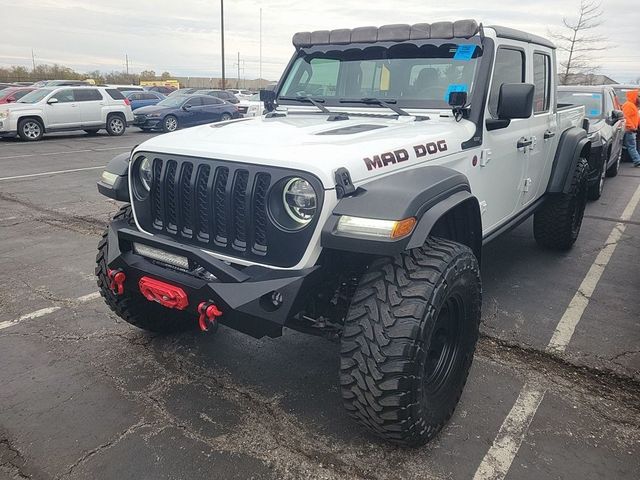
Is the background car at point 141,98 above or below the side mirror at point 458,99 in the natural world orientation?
below

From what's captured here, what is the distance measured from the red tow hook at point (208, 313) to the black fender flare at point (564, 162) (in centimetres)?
372

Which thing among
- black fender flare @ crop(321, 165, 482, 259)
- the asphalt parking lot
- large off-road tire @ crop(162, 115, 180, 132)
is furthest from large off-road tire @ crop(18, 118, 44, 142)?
black fender flare @ crop(321, 165, 482, 259)

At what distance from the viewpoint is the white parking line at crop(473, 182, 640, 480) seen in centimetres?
248

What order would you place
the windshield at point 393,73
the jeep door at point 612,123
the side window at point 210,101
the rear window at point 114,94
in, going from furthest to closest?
the side window at point 210,101, the rear window at point 114,94, the jeep door at point 612,123, the windshield at point 393,73

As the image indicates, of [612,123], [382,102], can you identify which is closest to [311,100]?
[382,102]

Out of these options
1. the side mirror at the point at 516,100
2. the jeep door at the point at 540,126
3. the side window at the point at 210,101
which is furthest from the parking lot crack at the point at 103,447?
the side window at the point at 210,101

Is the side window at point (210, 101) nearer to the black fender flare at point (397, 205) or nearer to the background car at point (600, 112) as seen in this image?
the background car at point (600, 112)

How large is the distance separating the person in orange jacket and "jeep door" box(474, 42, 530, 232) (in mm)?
8171

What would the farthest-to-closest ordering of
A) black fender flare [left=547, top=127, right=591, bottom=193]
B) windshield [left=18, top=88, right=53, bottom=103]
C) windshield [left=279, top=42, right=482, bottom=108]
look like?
windshield [left=18, top=88, right=53, bottom=103]
black fender flare [left=547, top=127, right=591, bottom=193]
windshield [left=279, top=42, right=482, bottom=108]

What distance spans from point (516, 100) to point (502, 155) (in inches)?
24.2

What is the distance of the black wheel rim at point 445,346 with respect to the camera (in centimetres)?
264

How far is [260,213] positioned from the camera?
2447mm

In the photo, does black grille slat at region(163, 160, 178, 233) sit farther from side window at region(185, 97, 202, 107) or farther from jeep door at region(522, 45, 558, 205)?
side window at region(185, 97, 202, 107)

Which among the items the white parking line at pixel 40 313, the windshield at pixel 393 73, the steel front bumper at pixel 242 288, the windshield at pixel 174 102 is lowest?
the white parking line at pixel 40 313
